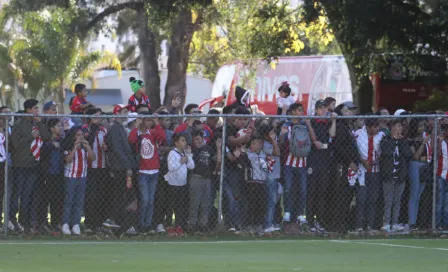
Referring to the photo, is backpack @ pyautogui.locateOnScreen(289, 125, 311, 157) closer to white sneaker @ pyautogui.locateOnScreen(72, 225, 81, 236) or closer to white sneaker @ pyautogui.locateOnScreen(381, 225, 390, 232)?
white sneaker @ pyautogui.locateOnScreen(381, 225, 390, 232)

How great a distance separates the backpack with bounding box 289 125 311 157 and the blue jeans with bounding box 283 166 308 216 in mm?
295

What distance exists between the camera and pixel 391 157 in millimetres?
15883

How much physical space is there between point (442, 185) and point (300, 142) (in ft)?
7.83

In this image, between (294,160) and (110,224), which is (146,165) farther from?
(294,160)

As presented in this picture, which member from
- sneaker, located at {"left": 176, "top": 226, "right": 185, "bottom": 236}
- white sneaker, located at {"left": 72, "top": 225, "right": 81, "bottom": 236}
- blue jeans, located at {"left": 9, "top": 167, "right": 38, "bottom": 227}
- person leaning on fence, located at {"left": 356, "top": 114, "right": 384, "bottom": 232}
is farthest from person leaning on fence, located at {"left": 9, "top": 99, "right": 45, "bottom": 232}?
person leaning on fence, located at {"left": 356, "top": 114, "right": 384, "bottom": 232}

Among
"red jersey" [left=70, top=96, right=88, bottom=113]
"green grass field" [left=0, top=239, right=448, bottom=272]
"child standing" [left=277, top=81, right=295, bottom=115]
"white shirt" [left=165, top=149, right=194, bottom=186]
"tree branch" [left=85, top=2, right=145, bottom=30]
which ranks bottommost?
"green grass field" [left=0, top=239, right=448, bottom=272]

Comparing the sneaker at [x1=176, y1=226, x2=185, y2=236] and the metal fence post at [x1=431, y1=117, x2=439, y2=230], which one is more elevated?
the metal fence post at [x1=431, y1=117, x2=439, y2=230]

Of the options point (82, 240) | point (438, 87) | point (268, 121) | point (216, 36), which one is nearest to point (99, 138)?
point (82, 240)

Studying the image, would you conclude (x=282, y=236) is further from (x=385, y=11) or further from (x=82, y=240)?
(x=385, y=11)

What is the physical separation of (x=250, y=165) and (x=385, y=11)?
7.76m

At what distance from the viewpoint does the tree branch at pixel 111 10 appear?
27.8 meters

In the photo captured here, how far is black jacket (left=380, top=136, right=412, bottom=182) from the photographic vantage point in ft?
52.0

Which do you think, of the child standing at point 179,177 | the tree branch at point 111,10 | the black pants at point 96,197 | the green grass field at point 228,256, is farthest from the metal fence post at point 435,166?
the tree branch at point 111,10

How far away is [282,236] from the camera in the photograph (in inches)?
605
